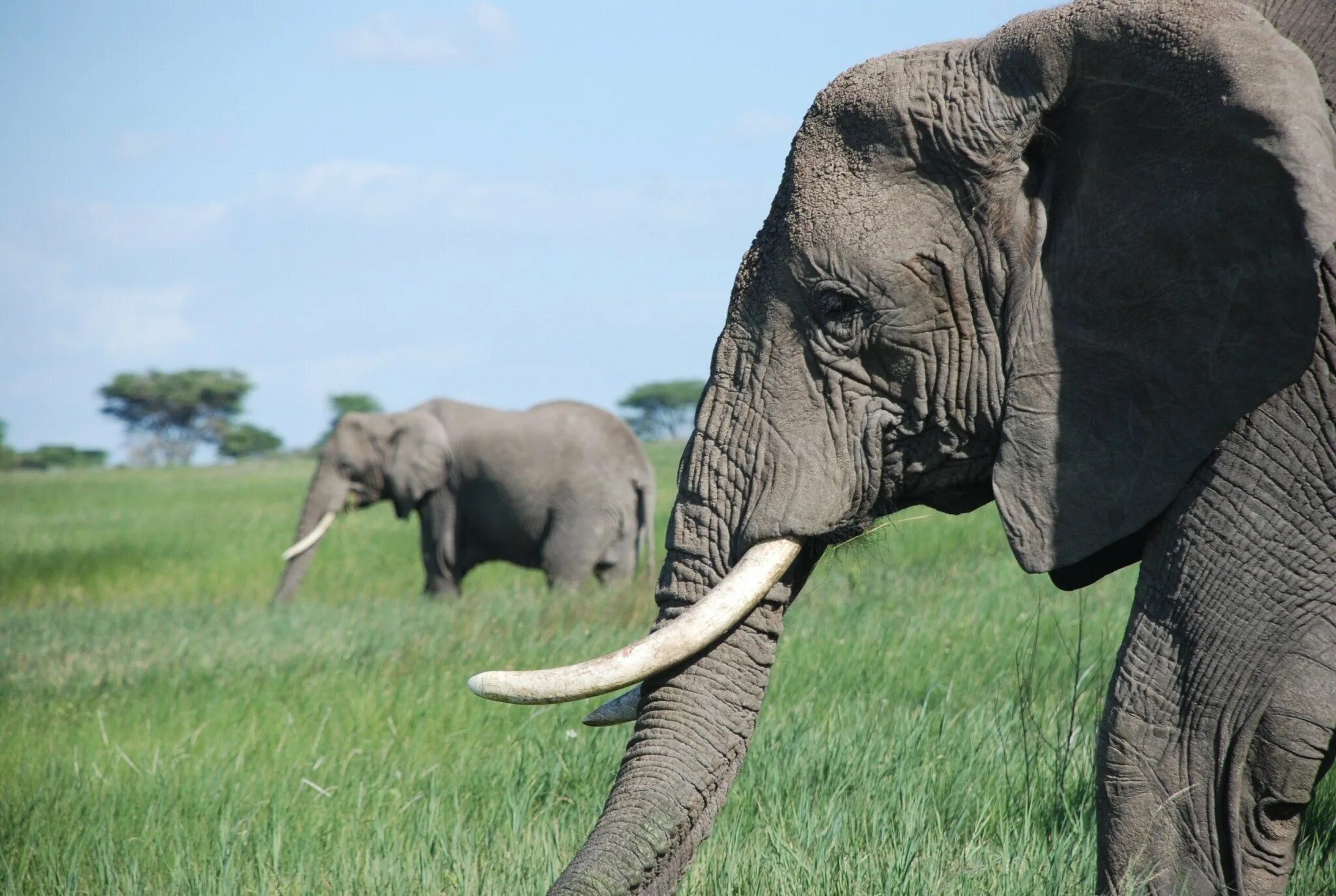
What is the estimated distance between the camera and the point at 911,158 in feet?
10.3

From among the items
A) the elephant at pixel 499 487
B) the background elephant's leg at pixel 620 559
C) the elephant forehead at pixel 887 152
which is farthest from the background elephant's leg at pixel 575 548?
the elephant forehead at pixel 887 152

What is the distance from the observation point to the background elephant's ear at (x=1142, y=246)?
2658 millimetres

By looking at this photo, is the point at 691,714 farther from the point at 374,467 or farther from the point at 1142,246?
the point at 374,467

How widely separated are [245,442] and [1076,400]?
72523 mm

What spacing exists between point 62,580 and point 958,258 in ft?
57.2

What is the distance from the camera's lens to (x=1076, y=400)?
118 inches

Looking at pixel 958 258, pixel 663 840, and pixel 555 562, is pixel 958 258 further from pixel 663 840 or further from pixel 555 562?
pixel 555 562

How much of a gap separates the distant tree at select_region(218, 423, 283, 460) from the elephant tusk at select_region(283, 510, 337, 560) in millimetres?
55784

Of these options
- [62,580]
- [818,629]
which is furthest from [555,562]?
[818,629]

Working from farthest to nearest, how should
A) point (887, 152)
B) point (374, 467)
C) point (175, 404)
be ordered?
1. point (175, 404)
2. point (374, 467)
3. point (887, 152)

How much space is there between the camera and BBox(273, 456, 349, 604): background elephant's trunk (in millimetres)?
15703

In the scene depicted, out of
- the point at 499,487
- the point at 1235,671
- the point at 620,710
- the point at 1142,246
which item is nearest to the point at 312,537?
the point at 499,487

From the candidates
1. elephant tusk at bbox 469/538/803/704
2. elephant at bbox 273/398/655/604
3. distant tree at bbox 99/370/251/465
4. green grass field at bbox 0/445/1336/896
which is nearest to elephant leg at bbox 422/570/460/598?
elephant at bbox 273/398/655/604

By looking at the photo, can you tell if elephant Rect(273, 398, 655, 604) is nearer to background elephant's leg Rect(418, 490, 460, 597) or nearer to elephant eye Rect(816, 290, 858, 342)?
background elephant's leg Rect(418, 490, 460, 597)
